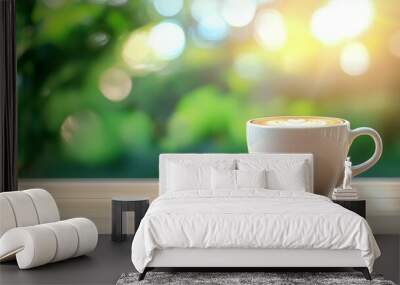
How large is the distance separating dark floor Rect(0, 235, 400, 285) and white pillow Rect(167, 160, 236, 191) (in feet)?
2.28

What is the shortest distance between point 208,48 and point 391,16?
1.80m

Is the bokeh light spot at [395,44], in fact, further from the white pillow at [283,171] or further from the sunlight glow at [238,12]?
the white pillow at [283,171]

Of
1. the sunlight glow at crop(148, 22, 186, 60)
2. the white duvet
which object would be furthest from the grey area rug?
the sunlight glow at crop(148, 22, 186, 60)

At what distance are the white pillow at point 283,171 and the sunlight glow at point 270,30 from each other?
5.06ft

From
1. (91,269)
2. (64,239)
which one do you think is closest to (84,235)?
(64,239)

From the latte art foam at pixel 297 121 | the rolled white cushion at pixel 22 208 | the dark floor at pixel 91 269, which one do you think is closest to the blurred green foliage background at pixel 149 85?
the latte art foam at pixel 297 121

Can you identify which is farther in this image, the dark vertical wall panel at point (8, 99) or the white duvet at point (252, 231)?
the dark vertical wall panel at point (8, 99)

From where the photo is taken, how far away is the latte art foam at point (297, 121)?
725 cm

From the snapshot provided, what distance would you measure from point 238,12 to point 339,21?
0.99m

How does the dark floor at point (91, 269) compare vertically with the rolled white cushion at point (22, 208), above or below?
below

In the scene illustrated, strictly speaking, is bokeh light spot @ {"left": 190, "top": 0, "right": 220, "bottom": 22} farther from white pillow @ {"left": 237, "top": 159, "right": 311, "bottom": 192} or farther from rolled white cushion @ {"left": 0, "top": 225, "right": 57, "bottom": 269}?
rolled white cushion @ {"left": 0, "top": 225, "right": 57, "bottom": 269}

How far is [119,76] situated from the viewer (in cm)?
796

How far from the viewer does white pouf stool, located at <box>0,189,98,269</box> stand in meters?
5.73

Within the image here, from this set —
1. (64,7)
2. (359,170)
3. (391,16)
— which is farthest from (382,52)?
(64,7)
